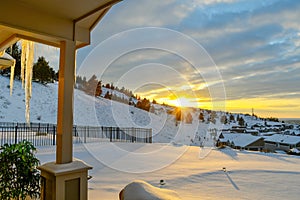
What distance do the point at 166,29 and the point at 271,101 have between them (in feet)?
21.2

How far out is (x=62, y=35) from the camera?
2141 millimetres

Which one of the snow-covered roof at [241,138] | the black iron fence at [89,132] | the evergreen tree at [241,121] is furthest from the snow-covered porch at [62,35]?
the evergreen tree at [241,121]

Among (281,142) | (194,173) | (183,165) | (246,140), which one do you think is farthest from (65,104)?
(281,142)

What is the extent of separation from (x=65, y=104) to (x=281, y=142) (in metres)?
17.4

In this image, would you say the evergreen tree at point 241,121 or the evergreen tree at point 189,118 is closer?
the evergreen tree at point 189,118

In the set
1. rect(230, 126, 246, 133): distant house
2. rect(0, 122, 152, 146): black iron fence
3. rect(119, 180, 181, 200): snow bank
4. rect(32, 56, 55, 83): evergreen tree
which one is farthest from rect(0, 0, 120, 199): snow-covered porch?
rect(230, 126, 246, 133): distant house

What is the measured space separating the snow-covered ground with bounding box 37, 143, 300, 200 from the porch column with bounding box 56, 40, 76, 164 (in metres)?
1.11

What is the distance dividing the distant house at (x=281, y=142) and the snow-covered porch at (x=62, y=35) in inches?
653

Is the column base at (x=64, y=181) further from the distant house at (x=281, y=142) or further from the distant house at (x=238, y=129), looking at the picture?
the distant house at (x=281, y=142)

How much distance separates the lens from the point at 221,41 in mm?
5699

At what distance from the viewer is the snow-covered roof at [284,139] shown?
49.7 feet

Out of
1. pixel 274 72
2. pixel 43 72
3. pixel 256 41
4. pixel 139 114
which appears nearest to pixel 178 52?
pixel 256 41

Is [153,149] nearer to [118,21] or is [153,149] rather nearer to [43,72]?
[118,21]

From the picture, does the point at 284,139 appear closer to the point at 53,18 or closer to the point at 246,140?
the point at 246,140
